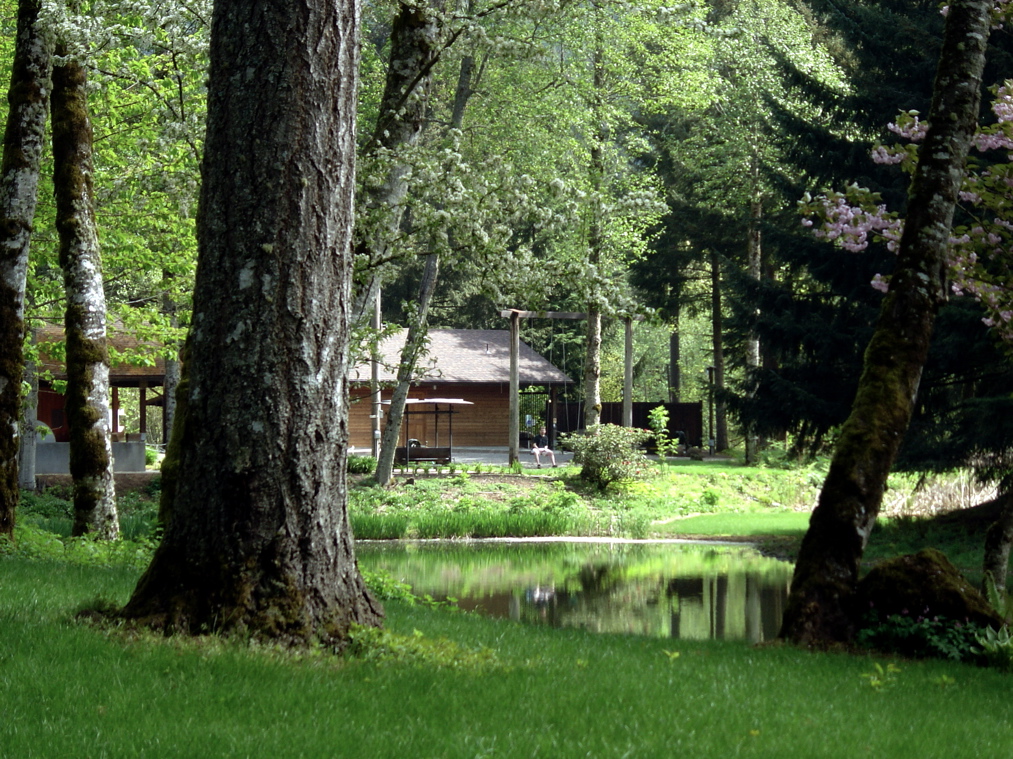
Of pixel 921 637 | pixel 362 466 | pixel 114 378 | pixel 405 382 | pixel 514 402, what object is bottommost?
pixel 921 637

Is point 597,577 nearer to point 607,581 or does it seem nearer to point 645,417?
point 607,581

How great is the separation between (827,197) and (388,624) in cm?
649

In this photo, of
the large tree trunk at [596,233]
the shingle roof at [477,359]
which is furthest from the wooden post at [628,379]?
the shingle roof at [477,359]

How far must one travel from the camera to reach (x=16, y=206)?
1067 cm

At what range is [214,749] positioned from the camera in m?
3.78

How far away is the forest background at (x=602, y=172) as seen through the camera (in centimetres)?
1134

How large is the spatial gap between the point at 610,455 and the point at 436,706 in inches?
833

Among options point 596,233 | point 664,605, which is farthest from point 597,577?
point 596,233

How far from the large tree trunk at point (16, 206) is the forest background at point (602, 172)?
627 millimetres

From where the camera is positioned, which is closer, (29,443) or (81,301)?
(81,301)

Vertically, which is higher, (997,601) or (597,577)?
(997,601)

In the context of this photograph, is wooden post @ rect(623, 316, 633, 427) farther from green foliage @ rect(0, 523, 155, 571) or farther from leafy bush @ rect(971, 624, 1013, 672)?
leafy bush @ rect(971, 624, 1013, 672)

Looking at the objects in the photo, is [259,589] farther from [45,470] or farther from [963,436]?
[45,470]

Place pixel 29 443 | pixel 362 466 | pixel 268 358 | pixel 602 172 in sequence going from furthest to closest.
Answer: pixel 362 466, pixel 29 443, pixel 602 172, pixel 268 358
